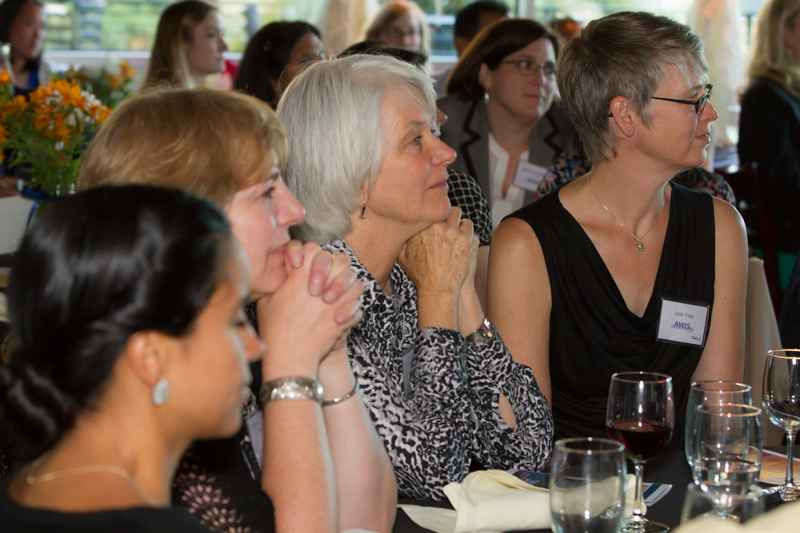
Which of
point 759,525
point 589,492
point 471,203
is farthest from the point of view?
point 471,203

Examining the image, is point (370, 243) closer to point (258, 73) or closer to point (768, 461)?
point (768, 461)

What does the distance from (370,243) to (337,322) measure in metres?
0.56

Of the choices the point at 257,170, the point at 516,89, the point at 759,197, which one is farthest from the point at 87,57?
the point at 257,170

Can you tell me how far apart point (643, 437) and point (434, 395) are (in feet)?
1.60

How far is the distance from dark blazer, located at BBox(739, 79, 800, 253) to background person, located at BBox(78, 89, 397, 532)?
3.67m

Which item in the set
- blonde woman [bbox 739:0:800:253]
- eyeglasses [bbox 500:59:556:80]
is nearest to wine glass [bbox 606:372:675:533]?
eyeglasses [bbox 500:59:556:80]

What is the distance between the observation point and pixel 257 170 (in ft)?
4.24

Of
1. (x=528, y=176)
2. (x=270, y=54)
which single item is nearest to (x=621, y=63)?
(x=528, y=176)

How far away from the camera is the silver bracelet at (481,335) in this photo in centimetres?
184

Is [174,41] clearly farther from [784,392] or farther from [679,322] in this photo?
[784,392]

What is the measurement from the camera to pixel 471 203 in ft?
9.45

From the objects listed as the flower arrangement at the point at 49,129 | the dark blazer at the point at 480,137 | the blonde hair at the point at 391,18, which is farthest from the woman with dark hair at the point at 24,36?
the dark blazer at the point at 480,137

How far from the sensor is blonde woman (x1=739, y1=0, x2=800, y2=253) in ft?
14.8

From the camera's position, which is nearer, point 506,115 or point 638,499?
point 638,499
